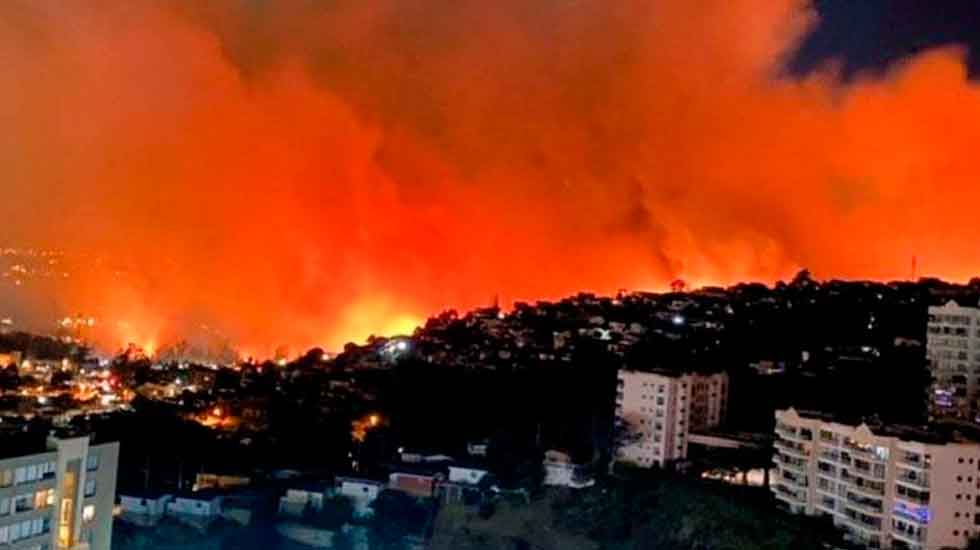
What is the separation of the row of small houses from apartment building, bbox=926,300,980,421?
3983mm

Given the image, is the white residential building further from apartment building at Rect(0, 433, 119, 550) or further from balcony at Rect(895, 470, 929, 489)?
balcony at Rect(895, 470, 929, 489)

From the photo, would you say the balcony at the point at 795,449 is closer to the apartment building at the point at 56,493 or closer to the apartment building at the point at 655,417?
the apartment building at the point at 655,417

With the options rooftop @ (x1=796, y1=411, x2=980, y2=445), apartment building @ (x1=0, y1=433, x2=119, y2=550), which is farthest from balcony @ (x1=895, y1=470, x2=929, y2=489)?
apartment building @ (x1=0, y1=433, x2=119, y2=550)

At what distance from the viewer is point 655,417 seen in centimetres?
1335

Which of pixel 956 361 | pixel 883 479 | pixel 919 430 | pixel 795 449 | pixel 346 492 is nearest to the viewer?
pixel 883 479

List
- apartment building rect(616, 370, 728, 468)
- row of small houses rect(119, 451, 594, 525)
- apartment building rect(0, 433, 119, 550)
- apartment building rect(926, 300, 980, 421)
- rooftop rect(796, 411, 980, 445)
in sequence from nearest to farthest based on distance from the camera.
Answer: apartment building rect(0, 433, 119, 550), rooftop rect(796, 411, 980, 445), row of small houses rect(119, 451, 594, 525), apartment building rect(616, 370, 728, 468), apartment building rect(926, 300, 980, 421)

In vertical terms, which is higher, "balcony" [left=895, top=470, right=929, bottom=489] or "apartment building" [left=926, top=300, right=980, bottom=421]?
"apartment building" [left=926, top=300, right=980, bottom=421]

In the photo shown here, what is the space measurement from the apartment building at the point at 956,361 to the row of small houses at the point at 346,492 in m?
3.98

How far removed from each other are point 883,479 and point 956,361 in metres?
4.17

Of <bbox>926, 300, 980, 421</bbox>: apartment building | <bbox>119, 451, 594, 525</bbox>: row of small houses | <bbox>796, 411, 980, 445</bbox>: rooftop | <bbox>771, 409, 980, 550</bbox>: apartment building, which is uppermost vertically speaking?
<bbox>926, 300, 980, 421</bbox>: apartment building

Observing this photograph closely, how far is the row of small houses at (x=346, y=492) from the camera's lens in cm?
1254

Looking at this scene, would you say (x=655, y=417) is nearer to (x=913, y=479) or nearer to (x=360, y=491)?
(x=360, y=491)

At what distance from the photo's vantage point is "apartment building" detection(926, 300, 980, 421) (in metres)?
13.6

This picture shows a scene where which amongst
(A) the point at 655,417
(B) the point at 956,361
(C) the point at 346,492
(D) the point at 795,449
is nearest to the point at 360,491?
(C) the point at 346,492
